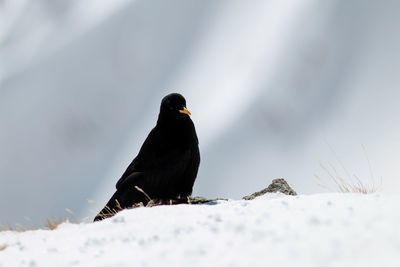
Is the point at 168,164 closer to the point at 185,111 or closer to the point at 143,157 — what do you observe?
the point at 143,157

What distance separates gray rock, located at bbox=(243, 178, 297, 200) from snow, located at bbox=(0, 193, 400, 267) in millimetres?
3043

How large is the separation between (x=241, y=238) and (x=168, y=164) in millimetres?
3567

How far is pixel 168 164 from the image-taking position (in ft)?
23.1

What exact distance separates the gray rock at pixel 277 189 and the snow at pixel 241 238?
9.98 feet

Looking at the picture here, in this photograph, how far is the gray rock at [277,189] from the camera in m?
7.89

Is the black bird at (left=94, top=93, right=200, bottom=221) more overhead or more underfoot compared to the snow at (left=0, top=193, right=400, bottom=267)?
more overhead

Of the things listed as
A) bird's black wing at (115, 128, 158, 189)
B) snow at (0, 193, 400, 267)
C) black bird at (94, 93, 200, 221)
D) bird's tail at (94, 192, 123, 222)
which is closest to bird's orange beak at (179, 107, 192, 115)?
black bird at (94, 93, 200, 221)

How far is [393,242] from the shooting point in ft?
10.9

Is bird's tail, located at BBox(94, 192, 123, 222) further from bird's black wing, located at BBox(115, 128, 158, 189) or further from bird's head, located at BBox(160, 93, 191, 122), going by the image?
bird's head, located at BBox(160, 93, 191, 122)

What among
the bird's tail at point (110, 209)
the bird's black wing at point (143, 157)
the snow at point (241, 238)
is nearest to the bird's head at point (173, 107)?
the bird's black wing at point (143, 157)

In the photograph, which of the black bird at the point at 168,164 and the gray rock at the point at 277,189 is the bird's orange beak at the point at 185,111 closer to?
the black bird at the point at 168,164

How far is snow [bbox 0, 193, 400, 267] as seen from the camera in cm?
326

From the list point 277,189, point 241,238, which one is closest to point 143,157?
point 277,189

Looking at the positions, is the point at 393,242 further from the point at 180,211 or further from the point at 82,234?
the point at 82,234
